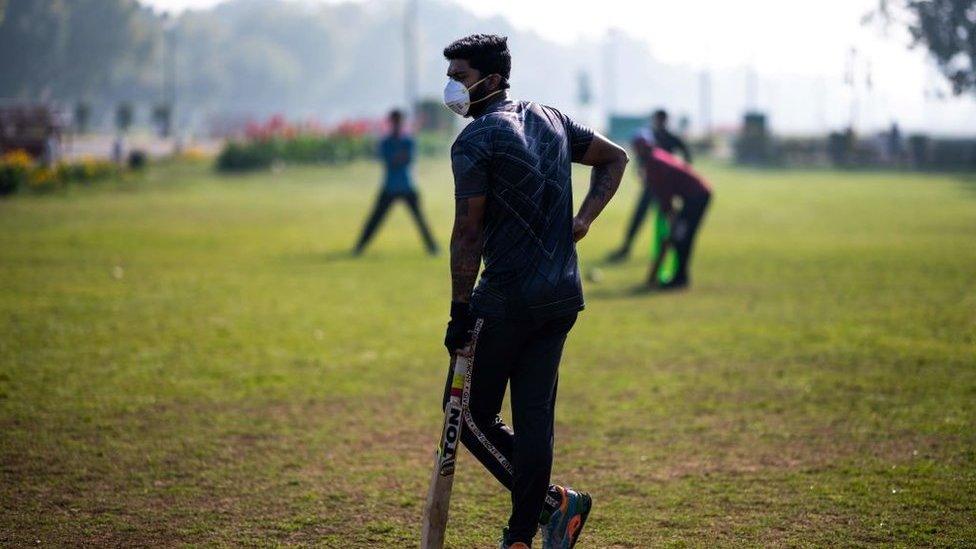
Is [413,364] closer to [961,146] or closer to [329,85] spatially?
[961,146]

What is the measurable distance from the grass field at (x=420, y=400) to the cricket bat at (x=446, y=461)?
585 mm

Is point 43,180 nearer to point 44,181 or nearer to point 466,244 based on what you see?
point 44,181

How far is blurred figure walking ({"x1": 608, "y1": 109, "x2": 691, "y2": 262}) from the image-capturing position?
14505mm

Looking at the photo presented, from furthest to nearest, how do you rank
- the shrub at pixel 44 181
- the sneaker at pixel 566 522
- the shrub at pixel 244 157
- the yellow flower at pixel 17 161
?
the shrub at pixel 244 157 < the shrub at pixel 44 181 < the yellow flower at pixel 17 161 < the sneaker at pixel 566 522

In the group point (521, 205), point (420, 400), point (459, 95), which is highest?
point (459, 95)

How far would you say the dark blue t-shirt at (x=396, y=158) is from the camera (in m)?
17.7

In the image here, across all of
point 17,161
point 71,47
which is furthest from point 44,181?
point 71,47

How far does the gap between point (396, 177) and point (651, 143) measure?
4.92m

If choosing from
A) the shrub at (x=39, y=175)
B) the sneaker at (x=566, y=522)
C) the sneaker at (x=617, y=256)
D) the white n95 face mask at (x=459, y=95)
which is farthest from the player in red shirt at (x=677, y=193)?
the shrub at (x=39, y=175)

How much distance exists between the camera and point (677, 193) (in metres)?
14.1

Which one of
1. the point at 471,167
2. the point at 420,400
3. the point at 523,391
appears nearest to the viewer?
the point at 471,167

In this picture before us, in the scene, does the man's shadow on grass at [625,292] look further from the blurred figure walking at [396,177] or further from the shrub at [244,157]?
the shrub at [244,157]

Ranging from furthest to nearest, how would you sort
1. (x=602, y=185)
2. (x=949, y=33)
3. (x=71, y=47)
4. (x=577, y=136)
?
(x=71, y=47)
(x=949, y=33)
(x=602, y=185)
(x=577, y=136)

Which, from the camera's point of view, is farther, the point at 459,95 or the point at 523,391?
the point at 523,391
